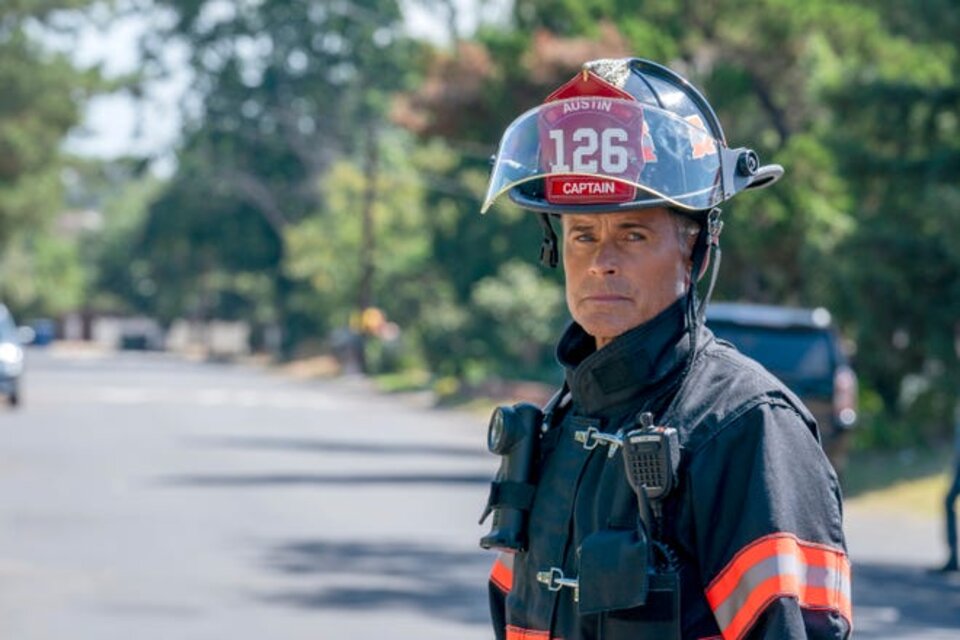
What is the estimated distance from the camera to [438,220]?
194 feet

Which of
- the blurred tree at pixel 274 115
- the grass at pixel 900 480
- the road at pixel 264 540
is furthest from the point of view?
the blurred tree at pixel 274 115

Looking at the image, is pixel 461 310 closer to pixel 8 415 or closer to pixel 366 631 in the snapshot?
pixel 8 415

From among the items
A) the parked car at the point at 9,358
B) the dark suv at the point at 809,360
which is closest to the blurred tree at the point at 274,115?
the parked car at the point at 9,358

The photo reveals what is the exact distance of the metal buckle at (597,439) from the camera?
11.2 ft

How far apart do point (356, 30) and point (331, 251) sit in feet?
50.5

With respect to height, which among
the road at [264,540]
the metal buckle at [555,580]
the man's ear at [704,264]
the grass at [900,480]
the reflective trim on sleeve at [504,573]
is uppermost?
the man's ear at [704,264]

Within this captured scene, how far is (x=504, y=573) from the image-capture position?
3777mm

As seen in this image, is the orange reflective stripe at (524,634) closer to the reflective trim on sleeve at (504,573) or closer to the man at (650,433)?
the man at (650,433)

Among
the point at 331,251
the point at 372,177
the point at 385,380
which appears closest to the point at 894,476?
the point at 385,380

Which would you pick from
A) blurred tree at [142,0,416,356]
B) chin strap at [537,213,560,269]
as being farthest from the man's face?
blurred tree at [142,0,416,356]

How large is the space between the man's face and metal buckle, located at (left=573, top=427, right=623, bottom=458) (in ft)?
0.51

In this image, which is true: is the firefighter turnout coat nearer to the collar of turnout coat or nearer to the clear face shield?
the collar of turnout coat

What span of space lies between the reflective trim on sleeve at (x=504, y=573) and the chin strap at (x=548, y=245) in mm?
514

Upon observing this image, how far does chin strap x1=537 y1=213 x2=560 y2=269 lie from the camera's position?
393 cm
